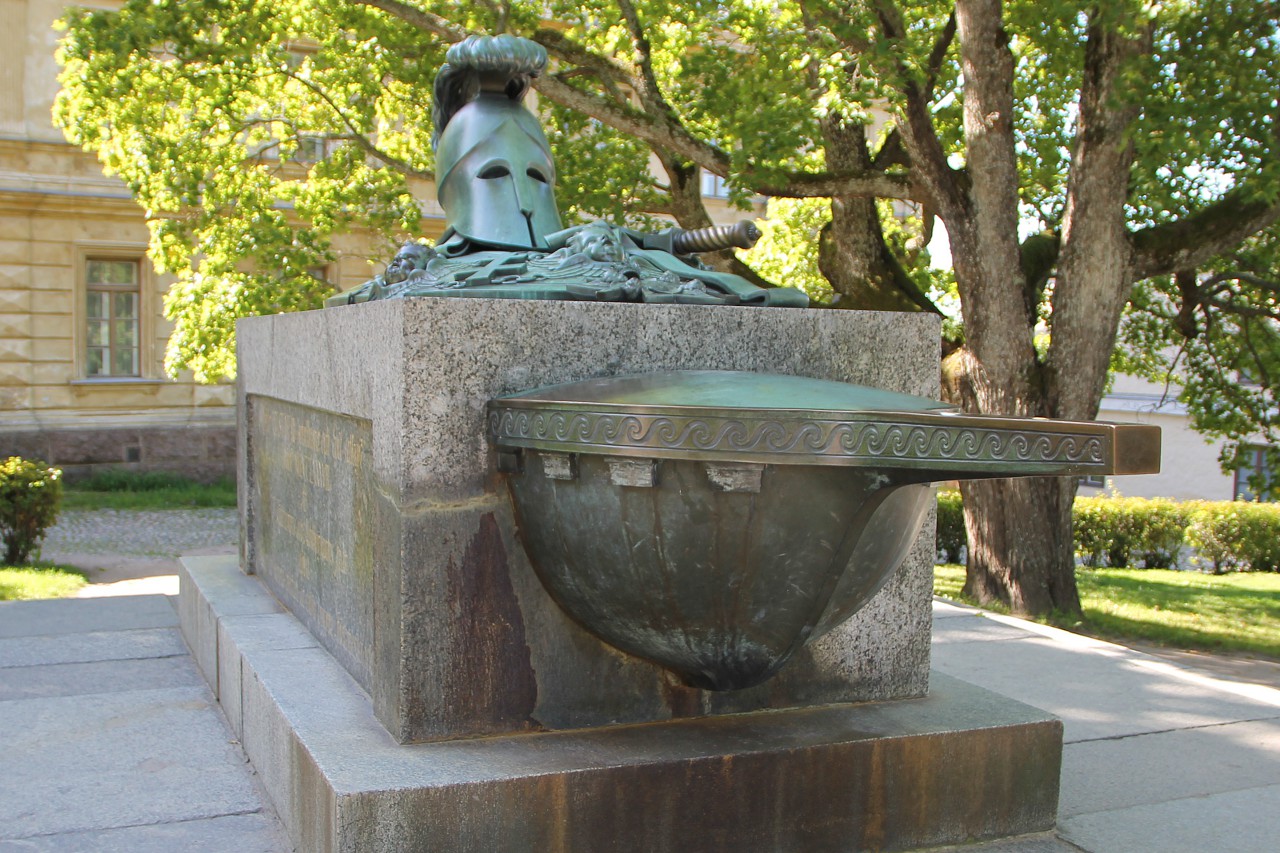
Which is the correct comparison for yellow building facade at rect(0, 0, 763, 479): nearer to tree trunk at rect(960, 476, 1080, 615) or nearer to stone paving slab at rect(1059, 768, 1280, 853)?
tree trunk at rect(960, 476, 1080, 615)

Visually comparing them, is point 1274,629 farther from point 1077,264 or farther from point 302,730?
point 302,730

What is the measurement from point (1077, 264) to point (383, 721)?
697 centimetres

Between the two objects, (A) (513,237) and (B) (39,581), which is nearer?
(A) (513,237)

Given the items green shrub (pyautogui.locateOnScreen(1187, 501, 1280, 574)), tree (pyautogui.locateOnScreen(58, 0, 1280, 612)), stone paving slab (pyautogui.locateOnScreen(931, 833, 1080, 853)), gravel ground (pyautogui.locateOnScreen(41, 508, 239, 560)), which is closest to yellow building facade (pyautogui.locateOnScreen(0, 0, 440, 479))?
gravel ground (pyautogui.locateOnScreen(41, 508, 239, 560))

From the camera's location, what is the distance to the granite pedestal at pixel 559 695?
127 inches

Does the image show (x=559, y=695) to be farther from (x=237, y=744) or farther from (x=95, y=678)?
(x=95, y=678)

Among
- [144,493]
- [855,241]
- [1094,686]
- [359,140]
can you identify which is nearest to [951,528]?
[855,241]

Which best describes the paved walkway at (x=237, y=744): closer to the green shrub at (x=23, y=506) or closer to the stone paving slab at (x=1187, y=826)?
the stone paving slab at (x=1187, y=826)

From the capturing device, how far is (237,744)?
445 cm

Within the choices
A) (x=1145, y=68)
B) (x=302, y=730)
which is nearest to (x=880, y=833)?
(x=302, y=730)

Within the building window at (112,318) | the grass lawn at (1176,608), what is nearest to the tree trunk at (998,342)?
the grass lawn at (1176,608)

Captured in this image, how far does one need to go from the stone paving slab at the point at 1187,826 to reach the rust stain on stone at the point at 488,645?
1.69m

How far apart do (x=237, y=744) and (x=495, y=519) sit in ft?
5.42

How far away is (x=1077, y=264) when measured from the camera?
8.97m
